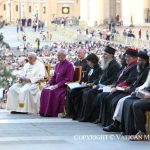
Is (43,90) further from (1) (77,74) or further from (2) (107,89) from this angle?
(2) (107,89)

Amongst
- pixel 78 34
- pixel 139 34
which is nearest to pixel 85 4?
pixel 78 34

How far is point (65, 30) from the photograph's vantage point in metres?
65.3

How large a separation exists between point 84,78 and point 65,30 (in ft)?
176

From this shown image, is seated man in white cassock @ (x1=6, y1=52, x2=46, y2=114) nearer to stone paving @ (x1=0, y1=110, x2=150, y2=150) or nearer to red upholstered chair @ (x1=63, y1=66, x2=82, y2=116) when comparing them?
red upholstered chair @ (x1=63, y1=66, x2=82, y2=116)

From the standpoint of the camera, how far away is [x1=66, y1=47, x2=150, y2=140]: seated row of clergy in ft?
29.7

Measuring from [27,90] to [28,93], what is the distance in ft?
0.18

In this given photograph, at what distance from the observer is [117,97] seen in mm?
9852

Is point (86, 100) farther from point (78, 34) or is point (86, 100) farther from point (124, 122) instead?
point (78, 34)

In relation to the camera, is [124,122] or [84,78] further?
[84,78]

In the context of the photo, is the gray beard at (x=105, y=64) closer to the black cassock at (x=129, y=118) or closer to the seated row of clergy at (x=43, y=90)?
the seated row of clergy at (x=43, y=90)

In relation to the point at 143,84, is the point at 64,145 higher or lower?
lower

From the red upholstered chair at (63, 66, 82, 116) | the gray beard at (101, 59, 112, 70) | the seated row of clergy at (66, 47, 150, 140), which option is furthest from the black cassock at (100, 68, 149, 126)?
the red upholstered chair at (63, 66, 82, 116)

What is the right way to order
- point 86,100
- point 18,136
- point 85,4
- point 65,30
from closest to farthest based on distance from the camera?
1. point 18,136
2. point 86,100
3. point 65,30
4. point 85,4

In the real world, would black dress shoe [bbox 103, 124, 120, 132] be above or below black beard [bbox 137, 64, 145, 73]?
below
